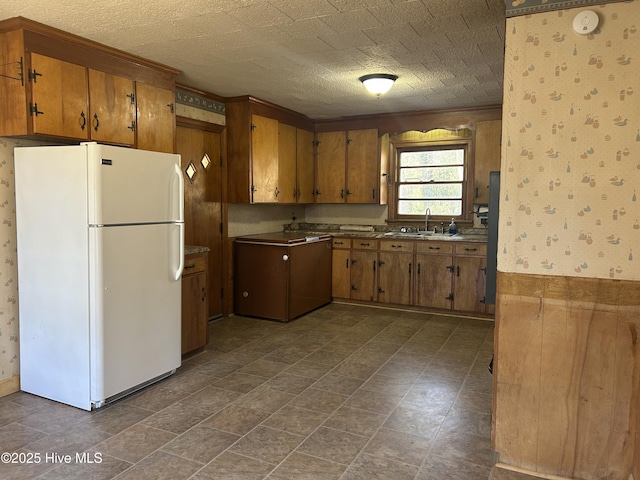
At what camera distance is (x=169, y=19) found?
2.73 metres

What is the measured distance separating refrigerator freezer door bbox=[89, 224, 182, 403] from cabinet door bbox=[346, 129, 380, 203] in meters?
3.13

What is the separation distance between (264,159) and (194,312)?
80.5 inches

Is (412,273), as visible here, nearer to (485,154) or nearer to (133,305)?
(485,154)

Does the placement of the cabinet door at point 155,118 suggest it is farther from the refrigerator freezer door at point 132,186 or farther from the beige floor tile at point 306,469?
the beige floor tile at point 306,469

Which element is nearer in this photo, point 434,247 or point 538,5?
point 538,5

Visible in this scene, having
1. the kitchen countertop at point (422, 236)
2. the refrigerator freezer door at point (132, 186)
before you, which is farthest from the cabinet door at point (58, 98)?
the kitchen countertop at point (422, 236)

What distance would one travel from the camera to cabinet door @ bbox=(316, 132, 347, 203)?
6078 millimetres

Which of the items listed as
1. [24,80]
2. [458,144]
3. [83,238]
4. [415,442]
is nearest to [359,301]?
[458,144]

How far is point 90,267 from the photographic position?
109 inches

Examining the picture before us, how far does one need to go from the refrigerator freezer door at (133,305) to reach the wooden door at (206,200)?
1260mm

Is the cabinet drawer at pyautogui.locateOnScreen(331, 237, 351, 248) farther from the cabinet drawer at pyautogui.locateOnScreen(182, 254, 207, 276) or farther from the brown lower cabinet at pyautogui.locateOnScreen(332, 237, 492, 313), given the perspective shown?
the cabinet drawer at pyautogui.locateOnScreen(182, 254, 207, 276)

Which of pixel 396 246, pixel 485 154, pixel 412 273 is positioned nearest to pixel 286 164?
pixel 396 246

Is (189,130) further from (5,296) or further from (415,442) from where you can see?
(415,442)

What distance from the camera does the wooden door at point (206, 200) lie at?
15.1 ft
